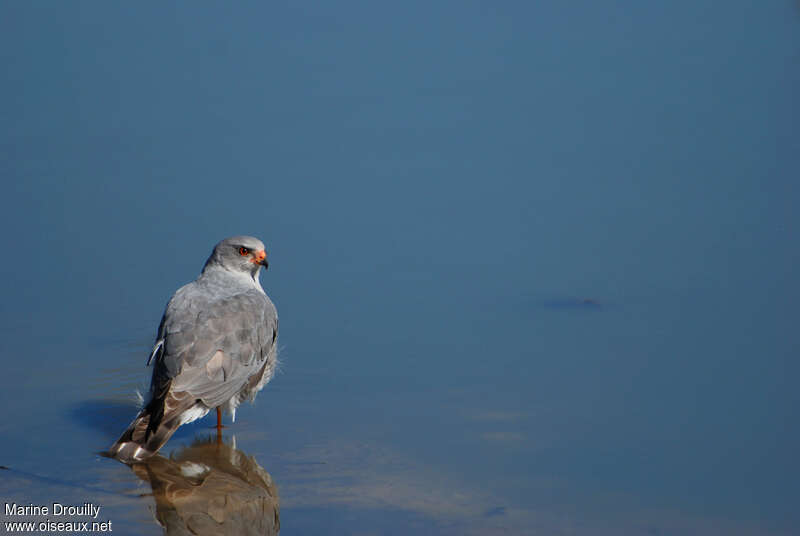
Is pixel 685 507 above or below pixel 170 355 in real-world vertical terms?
below

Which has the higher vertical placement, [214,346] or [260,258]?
[260,258]

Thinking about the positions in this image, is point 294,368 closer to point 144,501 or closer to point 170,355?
point 170,355

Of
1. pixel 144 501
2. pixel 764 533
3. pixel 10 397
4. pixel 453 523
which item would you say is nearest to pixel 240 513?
pixel 144 501

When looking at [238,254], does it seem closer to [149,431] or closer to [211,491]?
[149,431]

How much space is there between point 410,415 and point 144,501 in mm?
1884

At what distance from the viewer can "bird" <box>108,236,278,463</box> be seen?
623 cm

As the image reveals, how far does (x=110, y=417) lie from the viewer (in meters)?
6.90

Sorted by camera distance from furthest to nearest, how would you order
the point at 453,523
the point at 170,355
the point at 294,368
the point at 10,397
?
the point at 294,368 → the point at 10,397 → the point at 170,355 → the point at 453,523

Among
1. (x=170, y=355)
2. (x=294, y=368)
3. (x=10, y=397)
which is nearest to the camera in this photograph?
(x=170, y=355)

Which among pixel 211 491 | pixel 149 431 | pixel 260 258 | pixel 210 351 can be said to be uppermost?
pixel 260 258

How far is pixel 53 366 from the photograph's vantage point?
7438 mm

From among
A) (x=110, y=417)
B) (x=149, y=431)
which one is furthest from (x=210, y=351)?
(x=110, y=417)

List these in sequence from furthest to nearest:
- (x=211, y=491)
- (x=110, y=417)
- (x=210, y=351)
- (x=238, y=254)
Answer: (x=238, y=254) < (x=110, y=417) < (x=210, y=351) < (x=211, y=491)

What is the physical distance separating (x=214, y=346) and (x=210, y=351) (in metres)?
0.04
